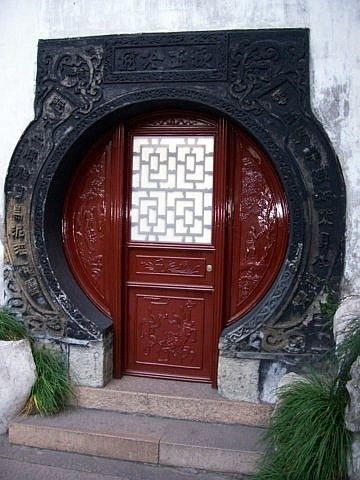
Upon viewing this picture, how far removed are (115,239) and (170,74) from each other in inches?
57.0

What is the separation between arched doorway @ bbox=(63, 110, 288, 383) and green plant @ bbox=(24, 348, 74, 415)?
0.49 metres

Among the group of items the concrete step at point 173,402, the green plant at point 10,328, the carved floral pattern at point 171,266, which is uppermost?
the carved floral pattern at point 171,266

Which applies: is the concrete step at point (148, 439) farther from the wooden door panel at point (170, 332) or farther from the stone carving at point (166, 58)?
the stone carving at point (166, 58)

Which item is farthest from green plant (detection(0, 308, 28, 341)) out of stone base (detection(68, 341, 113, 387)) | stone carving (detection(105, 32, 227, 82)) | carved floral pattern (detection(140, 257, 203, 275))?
stone carving (detection(105, 32, 227, 82))

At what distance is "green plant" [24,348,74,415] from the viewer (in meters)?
4.43

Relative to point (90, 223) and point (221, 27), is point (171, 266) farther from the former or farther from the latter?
point (221, 27)

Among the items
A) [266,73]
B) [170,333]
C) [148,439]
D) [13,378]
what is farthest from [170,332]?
[266,73]

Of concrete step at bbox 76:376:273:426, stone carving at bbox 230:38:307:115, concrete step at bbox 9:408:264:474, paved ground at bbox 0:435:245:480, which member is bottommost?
paved ground at bbox 0:435:245:480

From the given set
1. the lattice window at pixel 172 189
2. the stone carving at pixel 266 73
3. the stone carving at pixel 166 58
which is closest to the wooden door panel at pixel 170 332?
the lattice window at pixel 172 189

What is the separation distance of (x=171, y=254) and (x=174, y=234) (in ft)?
0.57

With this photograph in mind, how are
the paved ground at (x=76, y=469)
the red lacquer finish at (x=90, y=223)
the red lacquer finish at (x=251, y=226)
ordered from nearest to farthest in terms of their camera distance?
the paved ground at (x=76, y=469), the red lacquer finish at (x=251, y=226), the red lacquer finish at (x=90, y=223)

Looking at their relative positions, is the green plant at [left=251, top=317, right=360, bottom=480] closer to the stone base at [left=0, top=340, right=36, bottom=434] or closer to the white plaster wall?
the white plaster wall

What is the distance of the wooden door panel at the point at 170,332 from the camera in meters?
4.77

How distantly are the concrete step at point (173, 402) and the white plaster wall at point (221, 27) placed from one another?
4.13 ft
